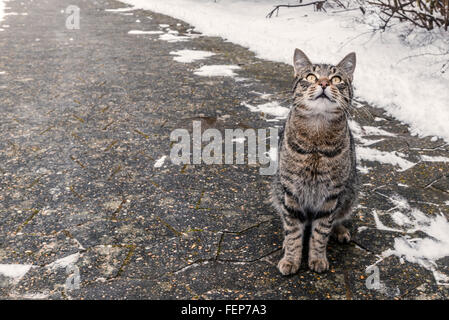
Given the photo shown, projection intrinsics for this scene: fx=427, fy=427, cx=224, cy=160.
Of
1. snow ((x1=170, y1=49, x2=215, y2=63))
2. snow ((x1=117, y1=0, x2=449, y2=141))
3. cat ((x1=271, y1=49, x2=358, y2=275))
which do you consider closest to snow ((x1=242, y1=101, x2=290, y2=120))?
snow ((x1=117, y1=0, x2=449, y2=141))

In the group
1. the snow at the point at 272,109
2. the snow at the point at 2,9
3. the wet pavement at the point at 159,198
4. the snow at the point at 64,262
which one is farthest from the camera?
the snow at the point at 2,9

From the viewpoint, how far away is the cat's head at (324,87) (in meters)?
2.81

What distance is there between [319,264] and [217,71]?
5.10m

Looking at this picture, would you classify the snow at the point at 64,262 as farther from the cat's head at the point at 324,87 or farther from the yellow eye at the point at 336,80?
the yellow eye at the point at 336,80

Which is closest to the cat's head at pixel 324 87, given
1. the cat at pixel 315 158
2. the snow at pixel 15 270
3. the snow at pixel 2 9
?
the cat at pixel 315 158

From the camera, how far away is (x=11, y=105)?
6004 mm

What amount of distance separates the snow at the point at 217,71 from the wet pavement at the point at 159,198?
0.74ft

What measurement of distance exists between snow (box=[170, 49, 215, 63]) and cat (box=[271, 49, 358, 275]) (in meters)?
5.35

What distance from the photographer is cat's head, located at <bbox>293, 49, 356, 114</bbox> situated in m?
2.81

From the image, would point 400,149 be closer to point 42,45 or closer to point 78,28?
point 42,45

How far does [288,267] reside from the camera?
3053 millimetres

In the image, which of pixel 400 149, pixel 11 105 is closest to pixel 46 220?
pixel 11 105

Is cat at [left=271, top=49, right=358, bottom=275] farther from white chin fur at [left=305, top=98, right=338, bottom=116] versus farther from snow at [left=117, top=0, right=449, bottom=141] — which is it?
snow at [left=117, top=0, right=449, bottom=141]

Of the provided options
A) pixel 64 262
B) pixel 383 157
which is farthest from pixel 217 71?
pixel 64 262
